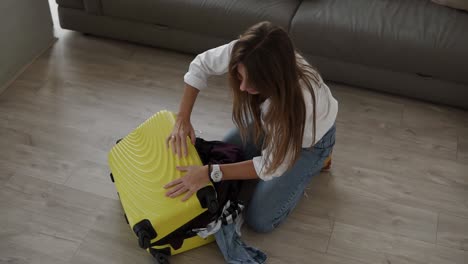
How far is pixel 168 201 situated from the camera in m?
1.62

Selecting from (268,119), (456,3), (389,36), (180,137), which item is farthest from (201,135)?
(456,3)

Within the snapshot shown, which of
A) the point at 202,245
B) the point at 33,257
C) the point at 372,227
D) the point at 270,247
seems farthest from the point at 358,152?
the point at 33,257

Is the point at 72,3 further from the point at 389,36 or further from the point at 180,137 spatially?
the point at 389,36

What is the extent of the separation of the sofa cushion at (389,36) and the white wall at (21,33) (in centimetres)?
123

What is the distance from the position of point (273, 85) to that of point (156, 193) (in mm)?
602

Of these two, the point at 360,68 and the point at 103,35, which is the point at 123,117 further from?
the point at 360,68

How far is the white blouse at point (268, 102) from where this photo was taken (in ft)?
4.86

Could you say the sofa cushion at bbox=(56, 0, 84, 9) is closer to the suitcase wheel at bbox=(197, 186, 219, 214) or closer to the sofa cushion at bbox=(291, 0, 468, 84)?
the sofa cushion at bbox=(291, 0, 468, 84)

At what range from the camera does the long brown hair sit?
124 centimetres

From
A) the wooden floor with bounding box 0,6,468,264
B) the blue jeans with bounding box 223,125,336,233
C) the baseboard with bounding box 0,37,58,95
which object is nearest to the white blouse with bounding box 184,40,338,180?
the blue jeans with bounding box 223,125,336,233

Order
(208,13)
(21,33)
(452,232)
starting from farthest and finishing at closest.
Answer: (21,33) → (208,13) → (452,232)

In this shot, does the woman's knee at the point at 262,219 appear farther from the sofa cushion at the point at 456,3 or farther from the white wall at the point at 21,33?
the white wall at the point at 21,33

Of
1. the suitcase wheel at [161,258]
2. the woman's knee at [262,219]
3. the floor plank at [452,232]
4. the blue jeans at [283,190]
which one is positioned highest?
the blue jeans at [283,190]

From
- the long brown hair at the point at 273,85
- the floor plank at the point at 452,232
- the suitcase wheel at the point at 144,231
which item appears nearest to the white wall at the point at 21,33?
the suitcase wheel at the point at 144,231
